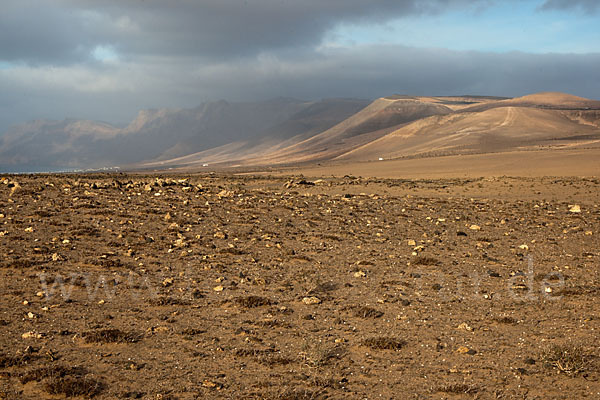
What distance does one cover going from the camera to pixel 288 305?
11930 millimetres

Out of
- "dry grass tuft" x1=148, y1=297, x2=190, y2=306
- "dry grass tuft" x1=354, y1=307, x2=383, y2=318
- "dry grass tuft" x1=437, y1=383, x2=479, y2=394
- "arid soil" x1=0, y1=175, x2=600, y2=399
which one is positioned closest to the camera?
"dry grass tuft" x1=437, y1=383, x2=479, y2=394

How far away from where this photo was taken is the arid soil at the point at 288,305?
8.37 metres

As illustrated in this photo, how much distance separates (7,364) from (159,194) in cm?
1858

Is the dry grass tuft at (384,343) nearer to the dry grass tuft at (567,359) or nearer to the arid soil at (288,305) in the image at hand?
the arid soil at (288,305)

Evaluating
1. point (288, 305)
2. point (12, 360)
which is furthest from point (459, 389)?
point (12, 360)

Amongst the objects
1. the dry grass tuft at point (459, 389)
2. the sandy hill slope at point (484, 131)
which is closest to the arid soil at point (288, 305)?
the dry grass tuft at point (459, 389)

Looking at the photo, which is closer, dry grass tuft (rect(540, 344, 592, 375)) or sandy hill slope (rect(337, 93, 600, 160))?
dry grass tuft (rect(540, 344, 592, 375))

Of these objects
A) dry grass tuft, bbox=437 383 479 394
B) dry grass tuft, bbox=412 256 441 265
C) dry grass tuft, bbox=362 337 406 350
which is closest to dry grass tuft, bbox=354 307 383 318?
dry grass tuft, bbox=362 337 406 350

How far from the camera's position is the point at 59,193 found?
24.7 meters

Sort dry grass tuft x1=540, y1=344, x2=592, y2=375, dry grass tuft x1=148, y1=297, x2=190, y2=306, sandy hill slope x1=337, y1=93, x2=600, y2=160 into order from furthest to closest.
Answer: sandy hill slope x1=337, y1=93, x2=600, y2=160, dry grass tuft x1=148, y1=297, x2=190, y2=306, dry grass tuft x1=540, y1=344, x2=592, y2=375

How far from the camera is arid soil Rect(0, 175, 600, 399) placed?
837 centimetres

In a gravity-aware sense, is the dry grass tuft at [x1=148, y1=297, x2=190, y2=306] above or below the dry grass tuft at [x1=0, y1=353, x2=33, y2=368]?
below

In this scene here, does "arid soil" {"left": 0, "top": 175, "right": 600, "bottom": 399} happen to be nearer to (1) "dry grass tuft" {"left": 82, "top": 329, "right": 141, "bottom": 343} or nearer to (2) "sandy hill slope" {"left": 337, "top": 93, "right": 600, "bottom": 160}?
(1) "dry grass tuft" {"left": 82, "top": 329, "right": 141, "bottom": 343}

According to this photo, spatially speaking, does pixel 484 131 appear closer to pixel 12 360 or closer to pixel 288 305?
pixel 288 305
